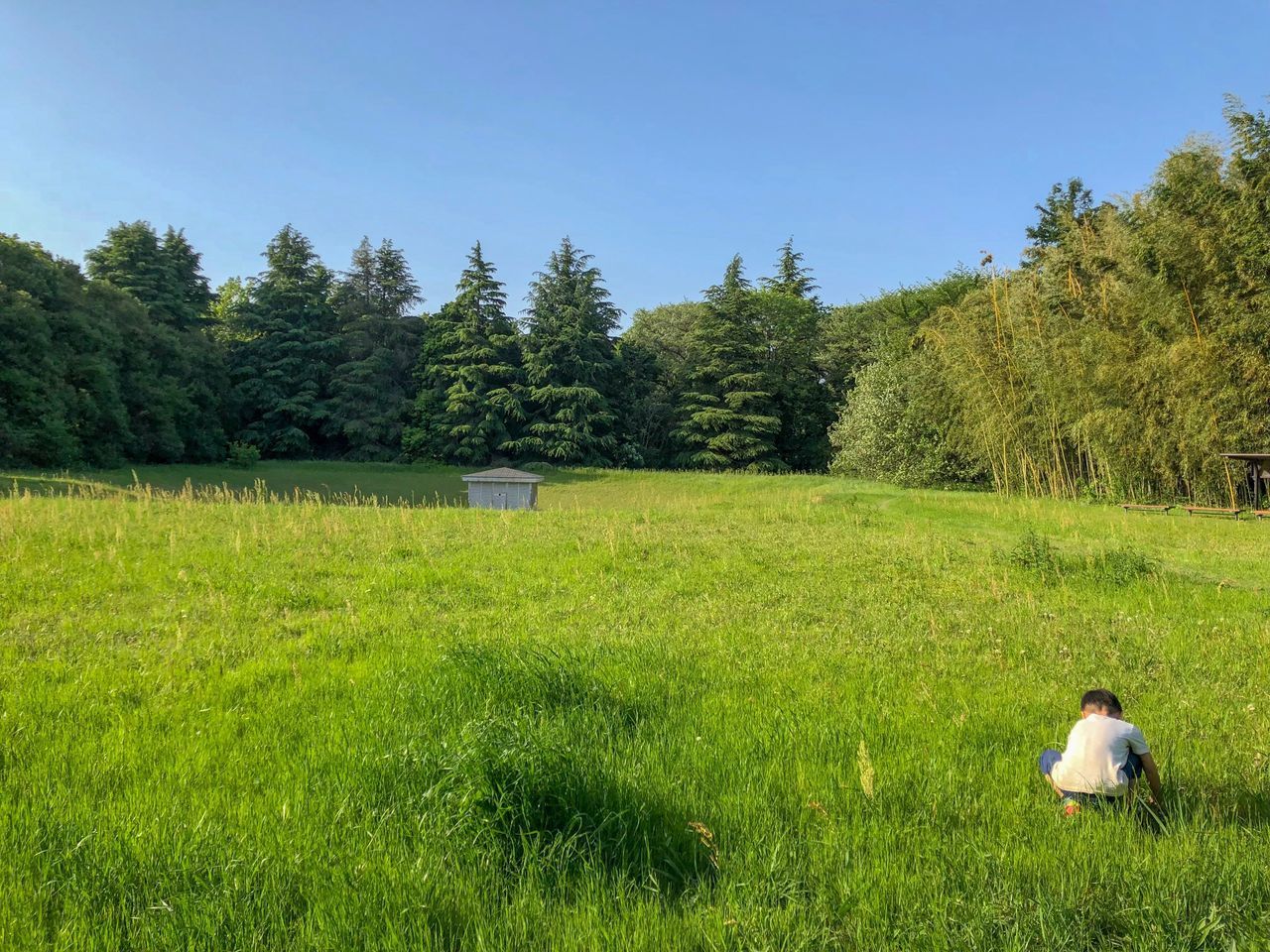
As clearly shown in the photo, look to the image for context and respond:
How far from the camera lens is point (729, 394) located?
34406mm

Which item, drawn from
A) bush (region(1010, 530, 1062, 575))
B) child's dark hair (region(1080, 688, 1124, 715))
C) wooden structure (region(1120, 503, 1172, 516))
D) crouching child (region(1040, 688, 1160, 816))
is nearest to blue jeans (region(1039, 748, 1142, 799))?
crouching child (region(1040, 688, 1160, 816))

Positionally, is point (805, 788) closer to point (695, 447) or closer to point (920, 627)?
point (920, 627)

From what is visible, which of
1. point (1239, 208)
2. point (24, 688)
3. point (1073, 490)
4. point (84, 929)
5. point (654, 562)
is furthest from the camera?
point (1073, 490)

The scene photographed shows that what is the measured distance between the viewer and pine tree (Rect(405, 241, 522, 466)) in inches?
1294

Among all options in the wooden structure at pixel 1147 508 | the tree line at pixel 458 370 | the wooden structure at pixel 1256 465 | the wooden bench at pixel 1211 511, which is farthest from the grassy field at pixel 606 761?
the tree line at pixel 458 370

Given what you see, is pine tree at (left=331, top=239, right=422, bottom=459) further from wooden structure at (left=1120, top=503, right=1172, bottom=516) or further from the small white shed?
wooden structure at (left=1120, top=503, right=1172, bottom=516)

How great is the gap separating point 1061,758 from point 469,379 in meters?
32.0

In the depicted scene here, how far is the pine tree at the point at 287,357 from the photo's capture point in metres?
33.0

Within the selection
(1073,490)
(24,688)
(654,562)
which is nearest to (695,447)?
(1073,490)

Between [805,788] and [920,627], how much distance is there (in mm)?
3186

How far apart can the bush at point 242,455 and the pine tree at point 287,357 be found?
1.75 m

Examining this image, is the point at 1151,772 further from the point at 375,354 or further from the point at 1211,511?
the point at 375,354

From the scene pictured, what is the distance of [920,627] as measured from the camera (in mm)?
5434

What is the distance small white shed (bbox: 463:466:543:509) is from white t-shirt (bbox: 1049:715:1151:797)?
55.1ft
